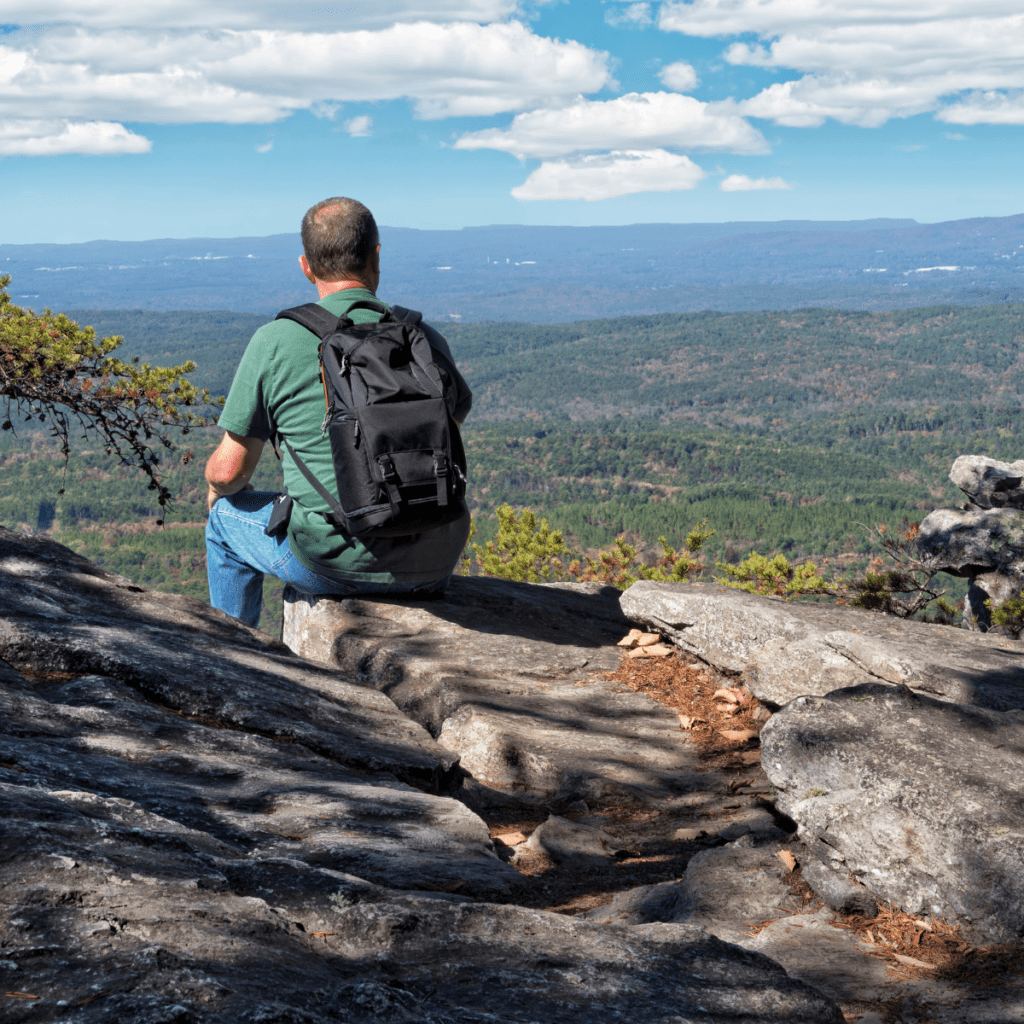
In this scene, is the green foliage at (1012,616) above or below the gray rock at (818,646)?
below

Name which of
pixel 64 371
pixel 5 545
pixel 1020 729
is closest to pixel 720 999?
pixel 1020 729

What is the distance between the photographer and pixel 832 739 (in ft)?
12.3

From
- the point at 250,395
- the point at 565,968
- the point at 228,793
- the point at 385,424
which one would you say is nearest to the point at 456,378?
the point at 385,424

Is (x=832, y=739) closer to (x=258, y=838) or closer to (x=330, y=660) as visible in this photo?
(x=258, y=838)

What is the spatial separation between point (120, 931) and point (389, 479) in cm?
346

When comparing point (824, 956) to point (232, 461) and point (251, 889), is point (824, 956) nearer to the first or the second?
point (251, 889)

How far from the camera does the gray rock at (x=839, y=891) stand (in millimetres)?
3232

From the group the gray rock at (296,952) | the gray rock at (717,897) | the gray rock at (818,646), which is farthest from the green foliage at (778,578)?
the gray rock at (296,952)

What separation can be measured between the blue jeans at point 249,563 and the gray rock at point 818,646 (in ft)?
6.47

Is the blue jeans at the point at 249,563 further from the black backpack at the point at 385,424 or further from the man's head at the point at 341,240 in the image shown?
the man's head at the point at 341,240

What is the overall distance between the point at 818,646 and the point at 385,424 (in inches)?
121

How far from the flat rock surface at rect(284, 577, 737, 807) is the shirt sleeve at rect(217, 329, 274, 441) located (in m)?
1.71

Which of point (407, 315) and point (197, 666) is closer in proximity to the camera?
point (197, 666)

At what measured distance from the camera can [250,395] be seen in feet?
17.7
